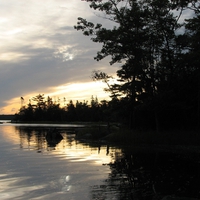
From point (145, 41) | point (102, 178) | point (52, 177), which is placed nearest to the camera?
point (102, 178)

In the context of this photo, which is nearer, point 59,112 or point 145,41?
point 145,41

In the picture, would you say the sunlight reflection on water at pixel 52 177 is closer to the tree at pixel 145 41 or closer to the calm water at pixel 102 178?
the calm water at pixel 102 178

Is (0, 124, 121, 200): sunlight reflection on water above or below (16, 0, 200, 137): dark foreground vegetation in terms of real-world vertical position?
below

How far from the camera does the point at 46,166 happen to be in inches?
682

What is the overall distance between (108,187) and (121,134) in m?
19.6

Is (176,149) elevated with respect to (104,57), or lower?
lower

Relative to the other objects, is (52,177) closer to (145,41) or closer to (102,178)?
(102,178)

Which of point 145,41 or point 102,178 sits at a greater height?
point 145,41

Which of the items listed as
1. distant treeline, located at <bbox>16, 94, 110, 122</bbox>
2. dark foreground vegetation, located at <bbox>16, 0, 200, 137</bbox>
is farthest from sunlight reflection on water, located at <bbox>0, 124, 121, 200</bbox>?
distant treeline, located at <bbox>16, 94, 110, 122</bbox>

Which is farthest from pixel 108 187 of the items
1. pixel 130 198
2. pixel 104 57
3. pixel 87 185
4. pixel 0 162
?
pixel 104 57

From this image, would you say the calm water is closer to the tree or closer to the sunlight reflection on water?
the sunlight reflection on water

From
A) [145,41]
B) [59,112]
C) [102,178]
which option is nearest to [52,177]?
[102,178]

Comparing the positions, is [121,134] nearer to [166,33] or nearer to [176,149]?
[176,149]

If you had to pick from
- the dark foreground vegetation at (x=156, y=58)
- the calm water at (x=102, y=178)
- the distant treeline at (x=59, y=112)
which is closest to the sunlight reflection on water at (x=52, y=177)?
the calm water at (x=102, y=178)
